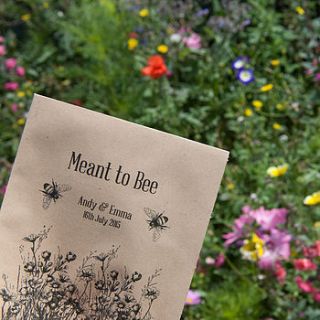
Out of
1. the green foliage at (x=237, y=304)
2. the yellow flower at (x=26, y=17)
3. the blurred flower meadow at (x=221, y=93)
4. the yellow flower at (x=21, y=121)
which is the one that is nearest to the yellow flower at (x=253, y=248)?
the blurred flower meadow at (x=221, y=93)

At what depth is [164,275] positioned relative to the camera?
86 centimetres

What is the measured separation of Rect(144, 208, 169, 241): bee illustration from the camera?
2.77 ft

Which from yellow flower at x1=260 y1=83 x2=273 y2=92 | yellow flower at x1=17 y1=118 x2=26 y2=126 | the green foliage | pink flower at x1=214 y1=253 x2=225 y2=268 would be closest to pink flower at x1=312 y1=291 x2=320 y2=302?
the green foliage

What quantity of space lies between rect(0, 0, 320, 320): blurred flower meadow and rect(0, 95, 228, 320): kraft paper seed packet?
792 mm

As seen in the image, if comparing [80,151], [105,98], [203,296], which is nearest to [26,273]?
[80,151]

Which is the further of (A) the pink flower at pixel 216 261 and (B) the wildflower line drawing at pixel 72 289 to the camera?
(A) the pink flower at pixel 216 261

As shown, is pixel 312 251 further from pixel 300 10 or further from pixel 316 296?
pixel 300 10

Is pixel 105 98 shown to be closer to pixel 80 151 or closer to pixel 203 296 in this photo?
pixel 203 296

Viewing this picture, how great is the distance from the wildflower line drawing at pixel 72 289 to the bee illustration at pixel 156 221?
2.0 inches

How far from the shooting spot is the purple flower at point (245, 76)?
7.55 ft

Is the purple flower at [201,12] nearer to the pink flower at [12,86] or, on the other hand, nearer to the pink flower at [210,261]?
the pink flower at [12,86]

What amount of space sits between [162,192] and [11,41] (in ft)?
7.32

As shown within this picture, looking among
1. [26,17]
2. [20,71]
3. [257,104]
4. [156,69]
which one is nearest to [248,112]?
[257,104]

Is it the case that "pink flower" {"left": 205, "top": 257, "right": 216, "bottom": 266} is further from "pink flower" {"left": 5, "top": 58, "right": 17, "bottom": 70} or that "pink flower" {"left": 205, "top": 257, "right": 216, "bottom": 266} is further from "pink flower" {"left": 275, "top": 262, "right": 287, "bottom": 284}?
"pink flower" {"left": 5, "top": 58, "right": 17, "bottom": 70}
